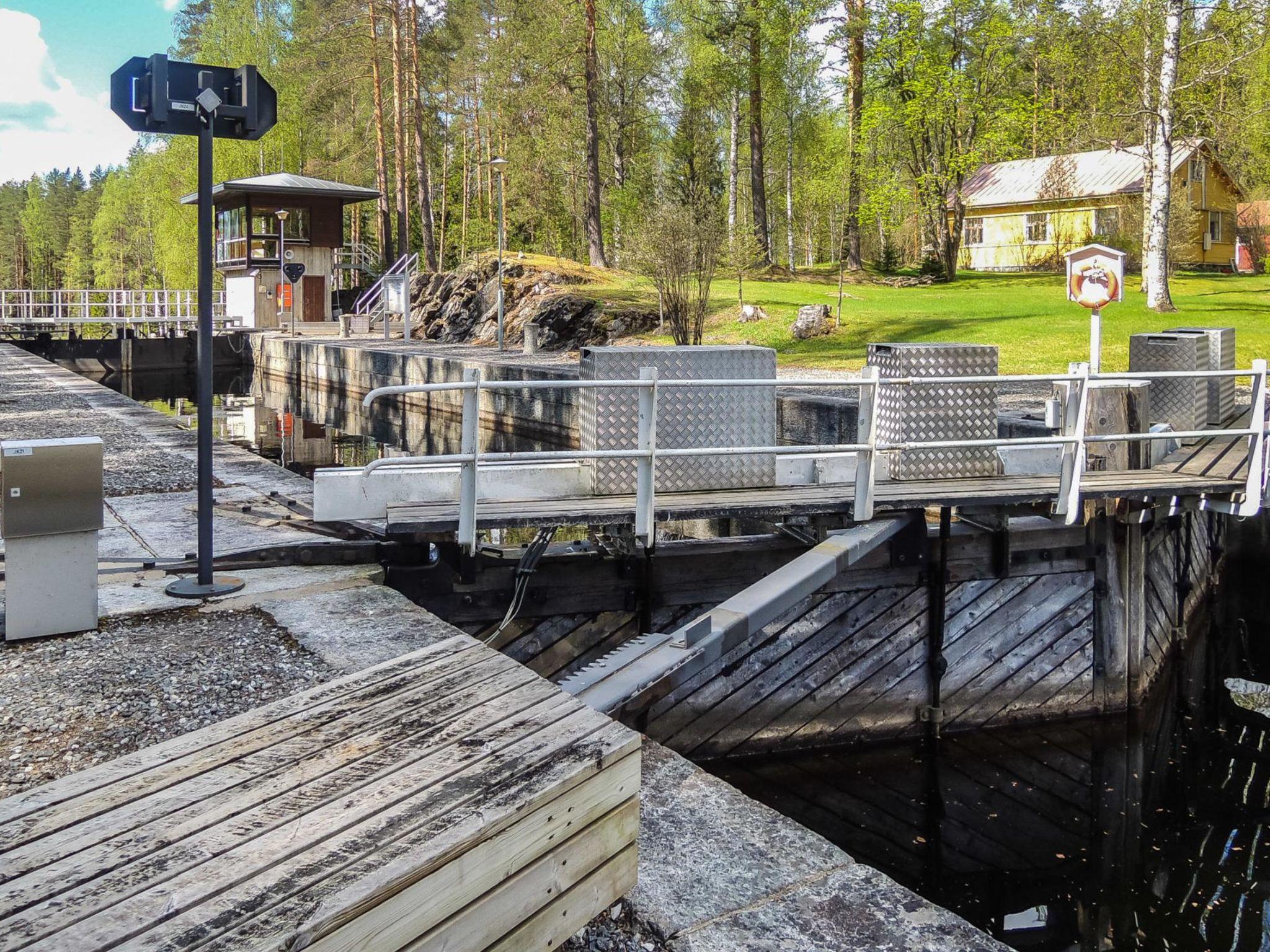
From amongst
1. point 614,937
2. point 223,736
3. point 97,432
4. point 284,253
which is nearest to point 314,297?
point 284,253

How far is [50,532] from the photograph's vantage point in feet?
15.4

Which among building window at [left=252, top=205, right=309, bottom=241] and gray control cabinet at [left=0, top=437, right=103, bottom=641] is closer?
gray control cabinet at [left=0, top=437, right=103, bottom=641]

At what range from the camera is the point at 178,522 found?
306 inches

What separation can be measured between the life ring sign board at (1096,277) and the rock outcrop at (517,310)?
16765 millimetres

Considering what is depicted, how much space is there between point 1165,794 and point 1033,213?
46313 mm

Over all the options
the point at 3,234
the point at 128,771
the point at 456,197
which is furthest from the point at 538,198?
the point at 3,234

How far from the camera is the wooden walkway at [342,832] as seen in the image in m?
2.18

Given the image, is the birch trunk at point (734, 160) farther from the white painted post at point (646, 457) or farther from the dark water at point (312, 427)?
the white painted post at point (646, 457)

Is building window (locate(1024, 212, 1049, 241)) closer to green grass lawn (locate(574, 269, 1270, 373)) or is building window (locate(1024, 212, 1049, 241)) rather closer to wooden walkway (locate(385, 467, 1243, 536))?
green grass lawn (locate(574, 269, 1270, 373))

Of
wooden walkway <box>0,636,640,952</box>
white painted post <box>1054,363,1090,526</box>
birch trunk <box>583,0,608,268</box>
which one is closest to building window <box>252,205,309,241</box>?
birch trunk <box>583,0,608,268</box>

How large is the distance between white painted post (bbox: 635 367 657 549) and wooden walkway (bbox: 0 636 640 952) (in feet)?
9.16

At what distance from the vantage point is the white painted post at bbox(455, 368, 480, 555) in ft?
18.0

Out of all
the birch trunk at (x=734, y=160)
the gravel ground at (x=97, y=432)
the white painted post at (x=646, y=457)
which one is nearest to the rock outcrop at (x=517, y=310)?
the birch trunk at (x=734, y=160)

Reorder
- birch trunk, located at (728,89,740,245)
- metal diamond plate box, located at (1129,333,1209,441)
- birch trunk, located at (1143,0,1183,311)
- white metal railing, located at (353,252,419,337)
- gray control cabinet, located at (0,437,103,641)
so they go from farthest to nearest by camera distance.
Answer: birch trunk, located at (728,89,740,245) → white metal railing, located at (353,252,419,337) → birch trunk, located at (1143,0,1183,311) → metal diamond plate box, located at (1129,333,1209,441) → gray control cabinet, located at (0,437,103,641)
